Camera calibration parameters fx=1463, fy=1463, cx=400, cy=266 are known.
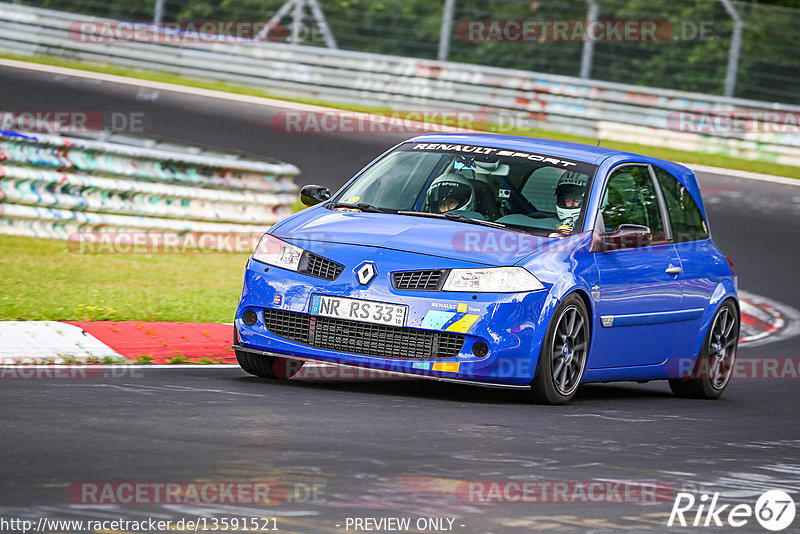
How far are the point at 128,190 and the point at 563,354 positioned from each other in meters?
6.83

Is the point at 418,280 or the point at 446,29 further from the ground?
the point at 446,29

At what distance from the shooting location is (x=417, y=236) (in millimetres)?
8359

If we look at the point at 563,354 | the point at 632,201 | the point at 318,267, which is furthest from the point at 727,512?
the point at 632,201

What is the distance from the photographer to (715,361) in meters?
10.4

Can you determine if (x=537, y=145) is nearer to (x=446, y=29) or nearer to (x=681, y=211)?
(x=681, y=211)

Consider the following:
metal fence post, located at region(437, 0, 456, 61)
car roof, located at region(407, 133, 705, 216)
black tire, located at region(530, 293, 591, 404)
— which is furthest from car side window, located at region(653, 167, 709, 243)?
metal fence post, located at region(437, 0, 456, 61)

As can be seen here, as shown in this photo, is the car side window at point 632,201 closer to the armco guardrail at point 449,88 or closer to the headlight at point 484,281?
the headlight at point 484,281

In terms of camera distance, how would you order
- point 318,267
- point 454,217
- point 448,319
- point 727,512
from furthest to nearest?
point 454,217 < point 318,267 < point 448,319 < point 727,512

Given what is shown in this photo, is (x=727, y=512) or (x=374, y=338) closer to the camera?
(x=727, y=512)

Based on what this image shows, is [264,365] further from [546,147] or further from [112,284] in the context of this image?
[112,284]

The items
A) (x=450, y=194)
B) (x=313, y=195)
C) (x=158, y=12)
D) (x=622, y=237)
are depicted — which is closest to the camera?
(x=622, y=237)

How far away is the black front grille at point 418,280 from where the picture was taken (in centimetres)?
808

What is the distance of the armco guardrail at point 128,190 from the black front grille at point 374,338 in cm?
611

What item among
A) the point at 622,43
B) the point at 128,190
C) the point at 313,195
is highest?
the point at 622,43
